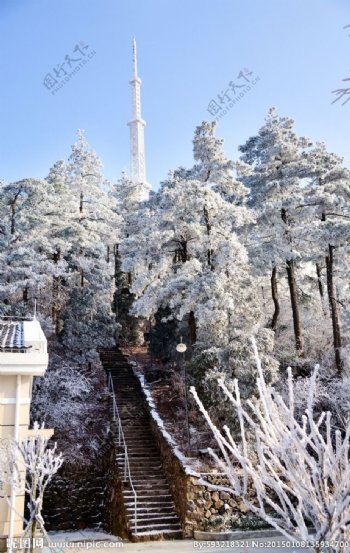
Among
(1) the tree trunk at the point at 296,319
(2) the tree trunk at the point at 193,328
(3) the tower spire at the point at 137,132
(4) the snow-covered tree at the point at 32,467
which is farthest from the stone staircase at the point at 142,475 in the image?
(3) the tower spire at the point at 137,132

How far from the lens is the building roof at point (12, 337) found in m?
10.3

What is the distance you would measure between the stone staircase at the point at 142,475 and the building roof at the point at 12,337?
596cm

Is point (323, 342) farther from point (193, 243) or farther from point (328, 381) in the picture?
point (193, 243)

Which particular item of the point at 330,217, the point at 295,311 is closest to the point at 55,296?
the point at 295,311

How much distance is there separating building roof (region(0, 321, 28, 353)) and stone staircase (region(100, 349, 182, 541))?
19.6 feet

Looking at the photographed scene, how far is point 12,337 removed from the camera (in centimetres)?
1136

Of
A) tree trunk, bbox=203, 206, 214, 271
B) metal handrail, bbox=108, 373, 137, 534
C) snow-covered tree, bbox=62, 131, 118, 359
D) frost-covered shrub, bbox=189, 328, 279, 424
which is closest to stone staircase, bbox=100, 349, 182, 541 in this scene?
metal handrail, bbox=108, 373, 137, 534

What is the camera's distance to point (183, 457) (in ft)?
45.7

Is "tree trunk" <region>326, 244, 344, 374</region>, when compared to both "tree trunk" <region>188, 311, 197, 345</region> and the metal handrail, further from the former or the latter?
the metal handrail

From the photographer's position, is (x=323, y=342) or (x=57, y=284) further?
(x=57, y=284)

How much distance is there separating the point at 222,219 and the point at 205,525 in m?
10.6

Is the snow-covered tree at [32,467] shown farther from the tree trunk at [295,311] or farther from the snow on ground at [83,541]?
the tree trunk at [295,311]

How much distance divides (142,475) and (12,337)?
266 inches

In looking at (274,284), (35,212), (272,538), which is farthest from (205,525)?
(35,212)
